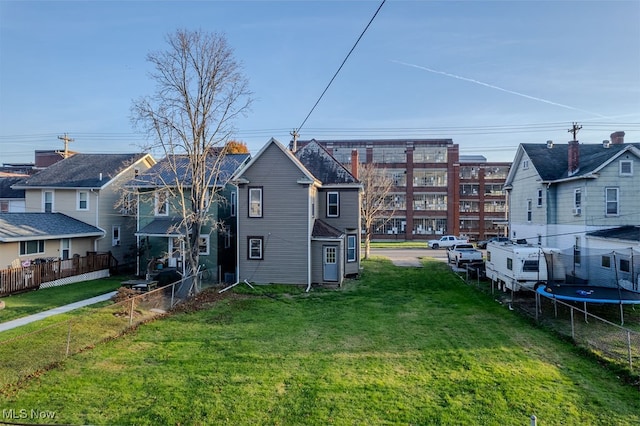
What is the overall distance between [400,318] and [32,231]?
21184 mm

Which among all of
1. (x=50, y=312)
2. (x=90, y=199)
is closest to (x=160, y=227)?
(x=90, y=199)

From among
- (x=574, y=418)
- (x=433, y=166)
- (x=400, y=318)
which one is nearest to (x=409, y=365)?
(x=574, y=418)

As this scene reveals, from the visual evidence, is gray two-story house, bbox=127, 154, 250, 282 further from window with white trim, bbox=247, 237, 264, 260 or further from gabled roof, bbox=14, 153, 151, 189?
gabled roof, bbox=14, 153, 151, 189

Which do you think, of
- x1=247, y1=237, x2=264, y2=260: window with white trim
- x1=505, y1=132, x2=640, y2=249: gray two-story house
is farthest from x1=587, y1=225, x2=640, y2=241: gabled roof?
x1=247, y1=237, x2=264, y2=260: window with white trim

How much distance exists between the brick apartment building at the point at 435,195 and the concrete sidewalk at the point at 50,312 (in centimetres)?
4291

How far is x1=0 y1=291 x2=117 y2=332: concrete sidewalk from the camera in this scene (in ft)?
41.9

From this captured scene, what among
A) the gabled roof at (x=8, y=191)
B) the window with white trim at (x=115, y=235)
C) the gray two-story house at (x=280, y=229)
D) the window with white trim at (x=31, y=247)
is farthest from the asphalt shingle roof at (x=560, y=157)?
the gabled roof at (x=8, y=191)

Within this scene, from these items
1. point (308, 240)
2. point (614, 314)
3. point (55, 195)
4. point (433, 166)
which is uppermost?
point (433, 166)

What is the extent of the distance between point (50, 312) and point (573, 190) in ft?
95.3

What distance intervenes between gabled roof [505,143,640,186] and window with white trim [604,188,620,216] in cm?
161

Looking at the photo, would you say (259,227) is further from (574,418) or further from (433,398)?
(574,418)

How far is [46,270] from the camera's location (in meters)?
19.6

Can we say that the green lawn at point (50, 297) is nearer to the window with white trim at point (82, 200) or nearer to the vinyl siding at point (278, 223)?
the window with white trim at point (82, 200)

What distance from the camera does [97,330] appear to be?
40.1 feet
